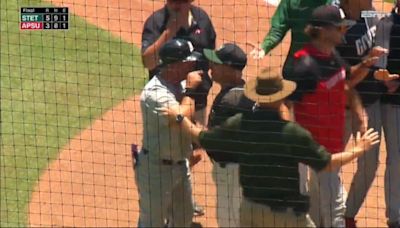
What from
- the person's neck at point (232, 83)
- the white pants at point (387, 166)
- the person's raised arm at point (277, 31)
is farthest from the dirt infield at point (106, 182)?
the person's neck at point (232, 83)

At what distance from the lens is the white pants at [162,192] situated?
→ 5.78 metres

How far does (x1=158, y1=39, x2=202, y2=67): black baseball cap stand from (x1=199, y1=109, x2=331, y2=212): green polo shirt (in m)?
0.52

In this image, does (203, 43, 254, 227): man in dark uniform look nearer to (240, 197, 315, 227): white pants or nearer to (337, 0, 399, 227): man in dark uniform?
(240, 197, 315, 227): white pants

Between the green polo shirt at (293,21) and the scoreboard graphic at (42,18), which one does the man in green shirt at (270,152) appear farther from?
the scoreboard graphic at (42,18)

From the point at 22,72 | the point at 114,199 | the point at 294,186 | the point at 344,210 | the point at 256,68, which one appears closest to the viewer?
the point at 294,186

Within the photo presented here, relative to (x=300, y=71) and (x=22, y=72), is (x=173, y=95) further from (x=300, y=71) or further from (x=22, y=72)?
(x=22, y=72)

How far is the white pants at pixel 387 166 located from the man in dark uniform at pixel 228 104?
0.96m

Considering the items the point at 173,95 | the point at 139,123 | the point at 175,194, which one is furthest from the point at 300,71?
the point at 139,123

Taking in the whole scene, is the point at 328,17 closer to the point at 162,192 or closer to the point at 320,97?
the point at 320,97

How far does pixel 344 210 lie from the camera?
594 cm

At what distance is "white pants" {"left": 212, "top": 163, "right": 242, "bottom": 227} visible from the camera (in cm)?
549

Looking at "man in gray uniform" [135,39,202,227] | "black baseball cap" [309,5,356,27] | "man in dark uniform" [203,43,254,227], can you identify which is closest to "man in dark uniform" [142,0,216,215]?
"man in gray uniform" [135,39,202,227]

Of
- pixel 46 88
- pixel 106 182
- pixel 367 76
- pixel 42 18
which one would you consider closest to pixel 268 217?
pixel 367 76

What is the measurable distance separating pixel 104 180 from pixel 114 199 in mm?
255
